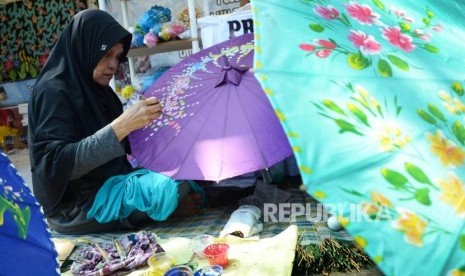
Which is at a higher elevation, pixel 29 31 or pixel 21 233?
pixel 21 233

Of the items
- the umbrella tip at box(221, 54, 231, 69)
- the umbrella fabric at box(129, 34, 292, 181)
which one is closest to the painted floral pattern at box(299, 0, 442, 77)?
the umbrella fabric at box(129, 34, 292, 181)

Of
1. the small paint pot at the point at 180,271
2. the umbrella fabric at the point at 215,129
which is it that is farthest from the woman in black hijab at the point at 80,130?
the small paint pot at the point at 180,271

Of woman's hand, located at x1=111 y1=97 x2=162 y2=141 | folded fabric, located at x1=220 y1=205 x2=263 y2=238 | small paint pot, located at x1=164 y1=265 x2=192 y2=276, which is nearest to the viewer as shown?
small paint pot, located at x1=164 y1=265 x2=192 y2=276

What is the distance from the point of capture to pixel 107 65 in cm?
234

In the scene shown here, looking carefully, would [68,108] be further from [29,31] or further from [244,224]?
[29,31]

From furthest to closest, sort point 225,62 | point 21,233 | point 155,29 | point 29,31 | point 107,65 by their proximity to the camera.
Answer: point 29,31
point 155,29
point 107,65
point 225,62
point 21,233

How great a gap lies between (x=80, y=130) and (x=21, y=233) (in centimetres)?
131

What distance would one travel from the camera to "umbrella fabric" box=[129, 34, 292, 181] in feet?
5.71

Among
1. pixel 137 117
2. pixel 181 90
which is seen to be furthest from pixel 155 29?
Answer: pixel 137 117

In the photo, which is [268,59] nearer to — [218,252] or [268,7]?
[268,7]

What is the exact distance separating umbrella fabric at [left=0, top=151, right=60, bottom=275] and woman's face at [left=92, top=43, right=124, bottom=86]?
134 cm

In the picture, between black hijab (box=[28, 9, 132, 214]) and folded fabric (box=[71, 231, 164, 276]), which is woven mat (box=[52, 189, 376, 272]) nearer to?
folded fabric (box=[71, 231, 164, 276])

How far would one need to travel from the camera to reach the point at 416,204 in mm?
785

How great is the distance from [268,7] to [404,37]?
1.27 ft
